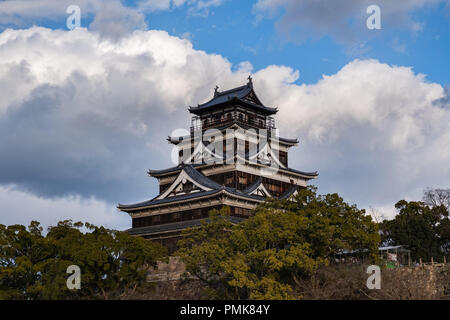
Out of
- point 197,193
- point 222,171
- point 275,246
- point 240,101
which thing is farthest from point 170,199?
point 275,246

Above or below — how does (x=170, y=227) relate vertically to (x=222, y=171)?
below

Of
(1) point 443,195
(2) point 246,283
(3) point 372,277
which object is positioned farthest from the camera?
(1) point 443,195

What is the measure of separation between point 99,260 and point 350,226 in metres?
14.7

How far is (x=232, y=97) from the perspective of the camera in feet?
209

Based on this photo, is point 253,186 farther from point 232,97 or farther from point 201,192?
point 232,97

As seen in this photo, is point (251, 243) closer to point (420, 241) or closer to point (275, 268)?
point (275, 268)

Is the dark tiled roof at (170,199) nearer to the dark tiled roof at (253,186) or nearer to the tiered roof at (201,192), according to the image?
the tiered roof at (201,192)

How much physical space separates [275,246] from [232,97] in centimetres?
2800

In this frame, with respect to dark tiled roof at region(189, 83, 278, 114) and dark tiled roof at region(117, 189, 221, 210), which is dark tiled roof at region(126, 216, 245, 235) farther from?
dark tiled roof at region(189, 83, 278, 114)

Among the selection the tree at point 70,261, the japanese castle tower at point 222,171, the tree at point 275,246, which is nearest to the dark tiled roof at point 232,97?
the japanese castle tower at point 222,171

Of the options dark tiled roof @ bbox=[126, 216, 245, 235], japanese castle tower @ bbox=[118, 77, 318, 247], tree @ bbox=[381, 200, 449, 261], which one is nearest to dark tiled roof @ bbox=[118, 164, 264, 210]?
japanese castle tower @ bbox=[118, 77, 318, 247]
